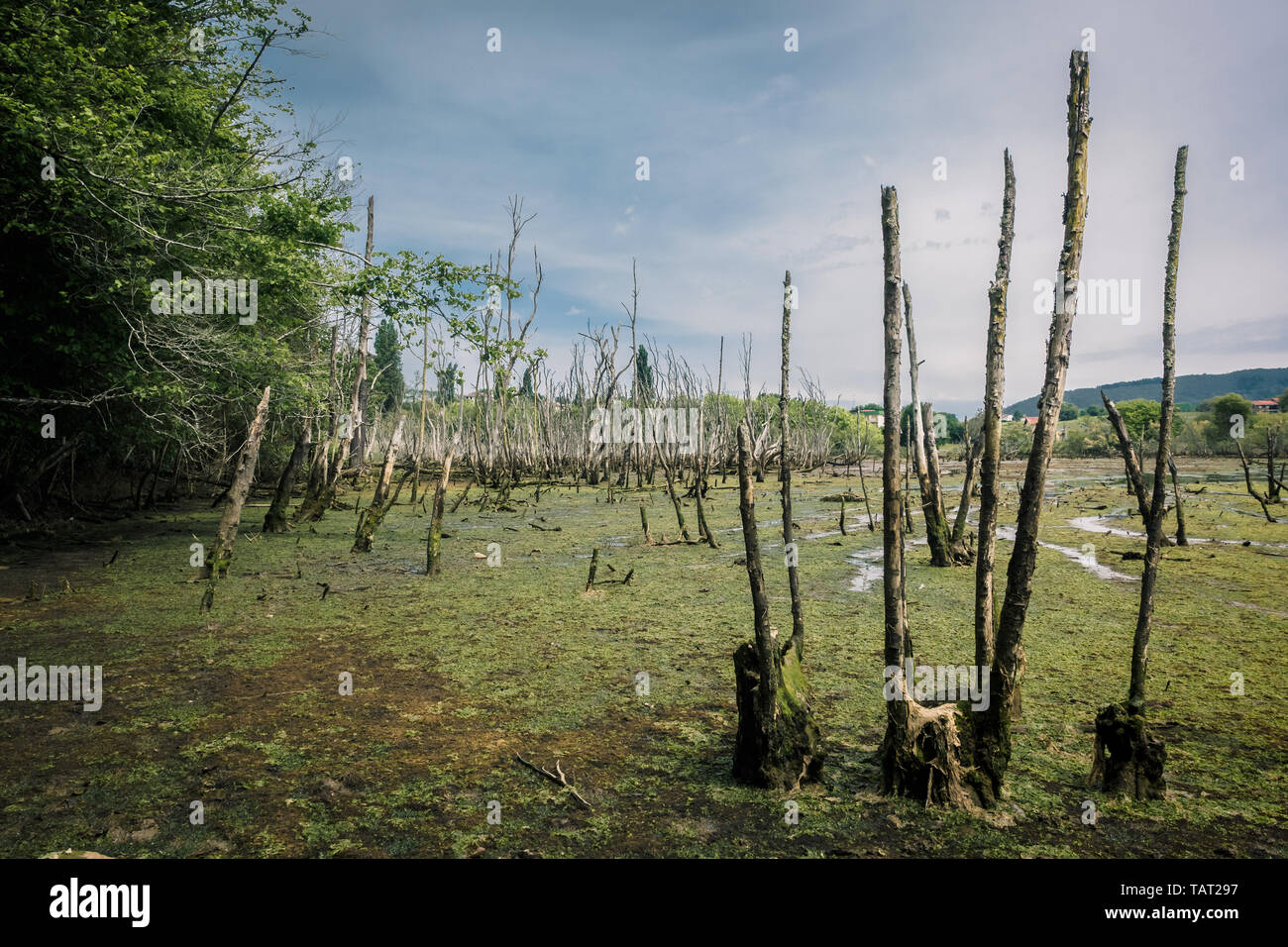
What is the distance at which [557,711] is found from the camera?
4.00 metres

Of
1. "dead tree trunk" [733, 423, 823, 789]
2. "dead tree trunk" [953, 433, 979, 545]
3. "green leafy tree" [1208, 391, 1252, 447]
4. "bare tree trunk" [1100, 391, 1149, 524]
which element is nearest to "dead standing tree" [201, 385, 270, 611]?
"dead tree trunk" [733, 423, 823, 789]

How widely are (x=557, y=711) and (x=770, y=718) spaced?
4.92 ft

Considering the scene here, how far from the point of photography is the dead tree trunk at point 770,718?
2969 mm

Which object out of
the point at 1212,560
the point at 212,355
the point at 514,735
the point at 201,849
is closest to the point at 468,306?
the point at 212,355

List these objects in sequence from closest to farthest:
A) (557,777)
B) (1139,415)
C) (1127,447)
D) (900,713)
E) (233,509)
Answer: (900,713) → (557,777) → (1127,447) → (233,509) → (1139,415)

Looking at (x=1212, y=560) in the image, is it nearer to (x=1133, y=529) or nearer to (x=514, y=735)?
(x=1133, y=529)

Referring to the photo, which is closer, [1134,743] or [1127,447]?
[1134,743]

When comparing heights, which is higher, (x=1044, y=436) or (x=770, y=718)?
(x=1044, y=436)

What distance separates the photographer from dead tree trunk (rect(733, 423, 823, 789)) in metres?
2.97

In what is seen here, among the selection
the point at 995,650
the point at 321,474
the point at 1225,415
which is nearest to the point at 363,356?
the point at 321,474

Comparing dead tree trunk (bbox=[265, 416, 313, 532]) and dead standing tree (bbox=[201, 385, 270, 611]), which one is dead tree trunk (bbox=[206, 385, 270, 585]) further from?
dead tree trunk (bbox=[265, 416, 313, 532])

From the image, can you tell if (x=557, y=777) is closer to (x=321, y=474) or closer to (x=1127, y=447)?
(x=1127, y=447)

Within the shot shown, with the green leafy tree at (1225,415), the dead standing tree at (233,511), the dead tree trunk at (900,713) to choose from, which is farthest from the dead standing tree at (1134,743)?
the green leafy tree at (1225,415)

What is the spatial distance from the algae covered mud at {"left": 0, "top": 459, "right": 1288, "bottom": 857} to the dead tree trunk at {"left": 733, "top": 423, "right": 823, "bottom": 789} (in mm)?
85
